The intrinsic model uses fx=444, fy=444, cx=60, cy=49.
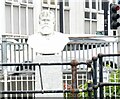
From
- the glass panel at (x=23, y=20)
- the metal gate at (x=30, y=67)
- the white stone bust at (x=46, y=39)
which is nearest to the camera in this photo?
the white stone bust at (x=46, y=39)

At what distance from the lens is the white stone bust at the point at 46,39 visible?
8.02 m

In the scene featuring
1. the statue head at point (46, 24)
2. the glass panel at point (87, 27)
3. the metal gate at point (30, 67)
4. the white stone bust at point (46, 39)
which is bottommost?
the metal gate at point (30, 67)

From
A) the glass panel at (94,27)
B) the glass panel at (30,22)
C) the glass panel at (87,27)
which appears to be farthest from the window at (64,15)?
the glass panel at (94,27)

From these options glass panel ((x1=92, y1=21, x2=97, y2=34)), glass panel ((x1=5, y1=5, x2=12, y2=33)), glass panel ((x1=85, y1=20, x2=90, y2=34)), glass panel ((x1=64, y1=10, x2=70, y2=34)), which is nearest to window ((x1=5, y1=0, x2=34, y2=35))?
glass panel ((x1=5, y1=5, x2=12, y2=33))

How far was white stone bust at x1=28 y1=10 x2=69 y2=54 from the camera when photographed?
26.3 ft

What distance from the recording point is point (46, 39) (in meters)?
8.11

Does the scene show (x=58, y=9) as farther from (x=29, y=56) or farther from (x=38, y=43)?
(x=38, y=43)

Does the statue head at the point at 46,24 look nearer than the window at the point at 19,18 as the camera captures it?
Yes

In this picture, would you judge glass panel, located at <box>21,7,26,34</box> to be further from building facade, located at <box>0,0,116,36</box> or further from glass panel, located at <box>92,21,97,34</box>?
glass panel, located at <box>92,21,97,34</box>

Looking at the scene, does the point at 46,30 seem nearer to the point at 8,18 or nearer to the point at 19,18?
the point at 8,18

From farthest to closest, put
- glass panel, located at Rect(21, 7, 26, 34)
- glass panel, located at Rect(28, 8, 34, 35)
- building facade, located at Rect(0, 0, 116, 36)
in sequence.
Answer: glass panel, located at Rect(28, 8, 34, 35), glass panel, located at Rect(21, 7, 26, 34), building facade, located at Rect(0, 0, 116, 36)

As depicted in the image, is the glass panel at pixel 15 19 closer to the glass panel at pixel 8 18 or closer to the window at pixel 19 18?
the window at pixel 19 18

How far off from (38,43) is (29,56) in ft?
16.1

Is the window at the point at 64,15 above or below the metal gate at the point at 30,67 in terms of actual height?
above
